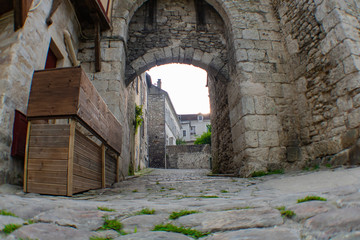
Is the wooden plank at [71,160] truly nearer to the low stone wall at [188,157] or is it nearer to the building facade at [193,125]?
the low stone wall at [188,157]

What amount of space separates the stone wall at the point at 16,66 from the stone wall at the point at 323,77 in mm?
4132

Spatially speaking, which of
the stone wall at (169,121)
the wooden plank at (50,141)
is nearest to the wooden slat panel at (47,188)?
the wooden plank at (50,141)

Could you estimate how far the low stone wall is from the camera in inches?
751

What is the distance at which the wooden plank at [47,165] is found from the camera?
250 centimetres

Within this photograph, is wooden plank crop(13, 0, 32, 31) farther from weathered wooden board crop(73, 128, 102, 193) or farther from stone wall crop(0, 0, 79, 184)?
weathered wooden board crop(73, 128, 102, 193)

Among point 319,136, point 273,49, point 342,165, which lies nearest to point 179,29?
point 273,49

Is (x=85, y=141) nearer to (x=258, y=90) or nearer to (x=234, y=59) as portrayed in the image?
(x=258, y=90)

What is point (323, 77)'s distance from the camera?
430 centimetres

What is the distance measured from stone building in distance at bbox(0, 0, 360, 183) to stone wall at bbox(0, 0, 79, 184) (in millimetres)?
11

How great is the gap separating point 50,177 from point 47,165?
4.7 inches

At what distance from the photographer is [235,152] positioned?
5.31 m

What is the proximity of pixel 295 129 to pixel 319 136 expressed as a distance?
1.97ft

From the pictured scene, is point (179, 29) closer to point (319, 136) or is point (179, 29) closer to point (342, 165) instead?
point (319, 136)

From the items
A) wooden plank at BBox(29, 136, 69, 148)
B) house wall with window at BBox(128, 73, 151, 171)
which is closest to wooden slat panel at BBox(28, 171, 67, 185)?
wooden plank at BBox(29, 136, 69, 148)
